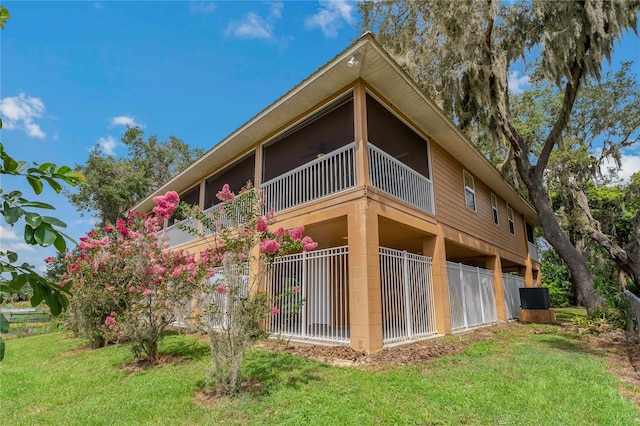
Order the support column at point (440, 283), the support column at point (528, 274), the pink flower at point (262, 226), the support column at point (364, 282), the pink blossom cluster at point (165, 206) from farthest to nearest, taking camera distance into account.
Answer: the support column at point (528, 274), the support column at point (440, 283), the support column at point (364, 282), the pink blossom cluster at point (165, 206), the pink flower at point (262, 226)

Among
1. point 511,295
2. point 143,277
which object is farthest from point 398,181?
point 511,295

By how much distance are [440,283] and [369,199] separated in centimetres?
349

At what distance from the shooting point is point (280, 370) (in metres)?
5.43

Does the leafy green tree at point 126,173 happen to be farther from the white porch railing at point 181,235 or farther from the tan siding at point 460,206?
the tan siding at point 460,206

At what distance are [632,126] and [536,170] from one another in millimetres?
11099

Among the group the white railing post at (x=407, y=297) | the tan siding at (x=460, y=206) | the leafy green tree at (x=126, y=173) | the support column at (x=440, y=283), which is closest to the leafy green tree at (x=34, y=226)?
the white railing post at (x=407, y=297)

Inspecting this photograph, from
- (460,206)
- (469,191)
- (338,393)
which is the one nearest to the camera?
(338,393)

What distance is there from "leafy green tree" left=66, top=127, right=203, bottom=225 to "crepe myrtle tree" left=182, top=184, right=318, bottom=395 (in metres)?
20.9

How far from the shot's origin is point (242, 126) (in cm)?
972

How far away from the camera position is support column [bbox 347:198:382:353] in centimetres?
629

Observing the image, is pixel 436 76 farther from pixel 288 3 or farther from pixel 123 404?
pixel 123 404

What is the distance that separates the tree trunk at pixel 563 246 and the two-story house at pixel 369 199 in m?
2.10

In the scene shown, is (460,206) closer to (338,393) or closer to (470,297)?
(470,297)

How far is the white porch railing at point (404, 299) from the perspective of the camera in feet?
24.7
